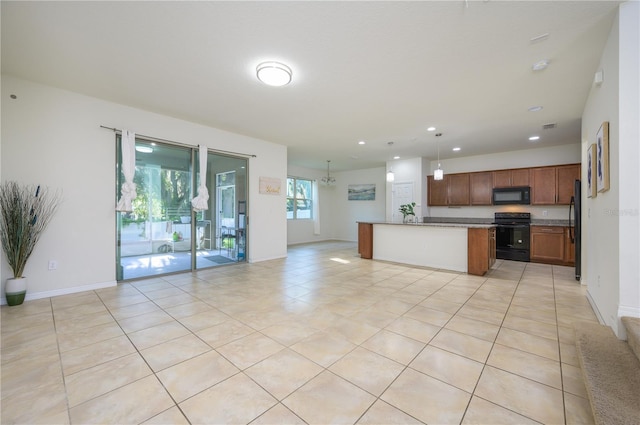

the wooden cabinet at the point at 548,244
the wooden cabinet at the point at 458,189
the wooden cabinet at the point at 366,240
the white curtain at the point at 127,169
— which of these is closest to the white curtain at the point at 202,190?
the white curtain at the point at 127,169

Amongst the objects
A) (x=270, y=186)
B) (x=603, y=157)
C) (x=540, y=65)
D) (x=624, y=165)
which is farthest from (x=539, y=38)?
(x=270, y=186)

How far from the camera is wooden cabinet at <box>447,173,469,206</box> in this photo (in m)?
7.32

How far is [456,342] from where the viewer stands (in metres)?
2.35

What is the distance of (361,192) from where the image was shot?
32.3 ft

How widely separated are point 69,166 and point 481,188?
28.5 ft

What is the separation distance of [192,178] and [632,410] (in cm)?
579

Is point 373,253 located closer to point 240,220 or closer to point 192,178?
point 240,220


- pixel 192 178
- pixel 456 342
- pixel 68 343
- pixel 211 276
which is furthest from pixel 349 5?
pixel 211 276

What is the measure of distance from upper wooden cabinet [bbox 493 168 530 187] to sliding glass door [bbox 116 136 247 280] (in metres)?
6.49

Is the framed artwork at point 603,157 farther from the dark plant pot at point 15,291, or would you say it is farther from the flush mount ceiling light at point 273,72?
the dark plant pot at point 15,291

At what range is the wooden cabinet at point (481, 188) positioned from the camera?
6.95 metres

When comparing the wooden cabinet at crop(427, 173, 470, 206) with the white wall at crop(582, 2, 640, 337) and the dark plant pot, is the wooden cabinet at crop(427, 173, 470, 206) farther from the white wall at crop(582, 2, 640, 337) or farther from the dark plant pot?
the dark plant pot

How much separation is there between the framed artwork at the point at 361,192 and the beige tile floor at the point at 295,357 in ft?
19.7

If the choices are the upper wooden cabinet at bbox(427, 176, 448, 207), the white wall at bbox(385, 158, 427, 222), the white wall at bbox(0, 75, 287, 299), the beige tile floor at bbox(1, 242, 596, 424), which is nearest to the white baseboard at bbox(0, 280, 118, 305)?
the white wall at bbox(0, 75, 287, 299)
